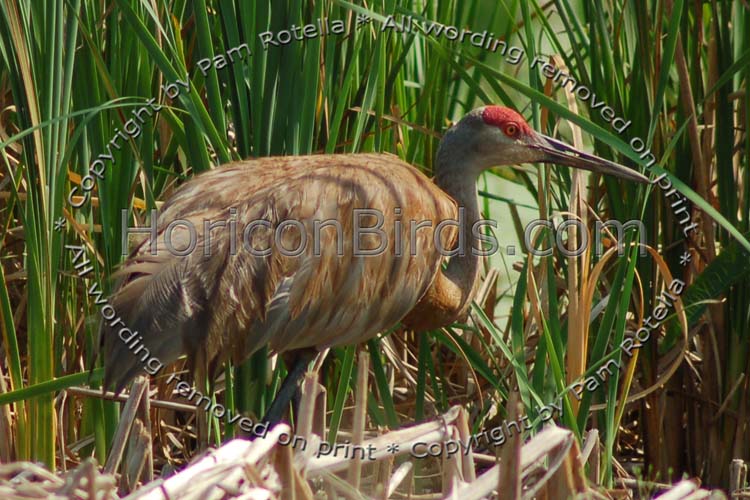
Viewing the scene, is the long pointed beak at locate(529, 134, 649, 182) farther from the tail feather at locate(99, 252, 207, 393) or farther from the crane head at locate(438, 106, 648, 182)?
the tail feather at locate(99, 252, 207, 393)

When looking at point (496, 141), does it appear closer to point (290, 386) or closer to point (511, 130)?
point (511, 130)

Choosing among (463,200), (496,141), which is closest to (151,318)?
(463,200)

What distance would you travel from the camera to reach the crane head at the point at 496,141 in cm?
389

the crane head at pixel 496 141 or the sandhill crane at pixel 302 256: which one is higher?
the crane head at pixel 496 141

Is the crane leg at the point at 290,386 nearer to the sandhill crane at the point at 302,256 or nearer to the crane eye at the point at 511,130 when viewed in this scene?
the sandhill crane at the point at 302,256

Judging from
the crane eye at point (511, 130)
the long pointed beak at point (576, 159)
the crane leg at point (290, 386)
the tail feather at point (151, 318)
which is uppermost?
the crane eye at point (511, 130)

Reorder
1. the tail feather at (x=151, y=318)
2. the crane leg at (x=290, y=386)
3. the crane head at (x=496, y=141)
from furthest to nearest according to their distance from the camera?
the crane head at (x=496, y=141) < the crane leg at (x=290, y=386) < the tail feather at (x=151, y=318)

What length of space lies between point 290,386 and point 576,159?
3.83ft

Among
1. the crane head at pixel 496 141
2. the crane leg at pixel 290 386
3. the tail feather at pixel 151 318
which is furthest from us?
the crane head at pixel 496 141

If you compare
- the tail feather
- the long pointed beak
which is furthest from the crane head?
the tail feather

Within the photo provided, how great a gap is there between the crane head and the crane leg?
2.68 ft

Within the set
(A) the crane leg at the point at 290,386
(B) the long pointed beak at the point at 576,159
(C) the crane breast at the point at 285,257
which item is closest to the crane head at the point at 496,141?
(B) the long pointed beak at the point at 576,159

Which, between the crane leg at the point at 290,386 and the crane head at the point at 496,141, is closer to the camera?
the crane leg at the point at 290,386

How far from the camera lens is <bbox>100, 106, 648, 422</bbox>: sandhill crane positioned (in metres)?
3.16
